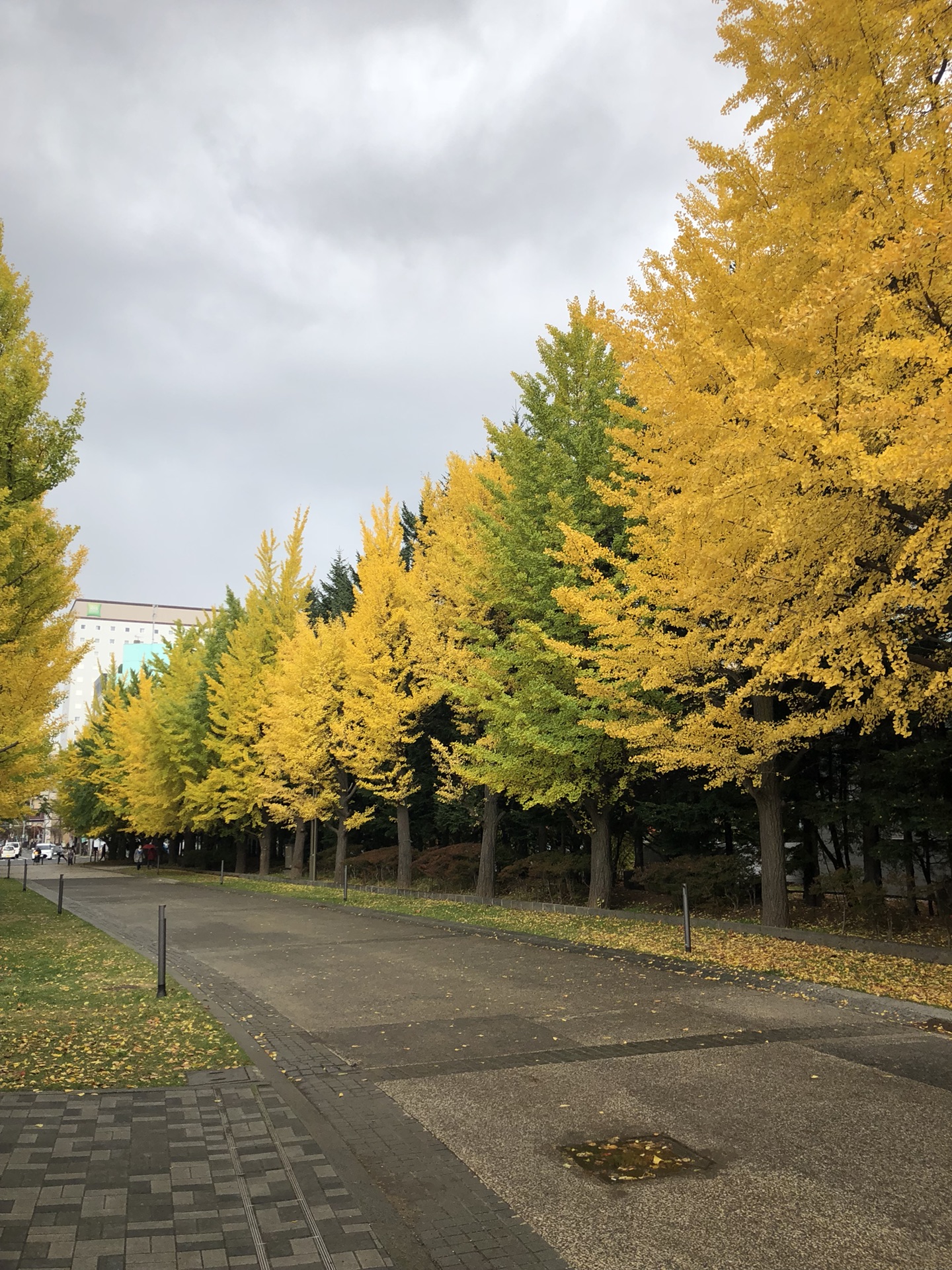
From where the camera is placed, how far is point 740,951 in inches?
483

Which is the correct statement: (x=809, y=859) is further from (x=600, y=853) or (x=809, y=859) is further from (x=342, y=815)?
(x=342, y=815)

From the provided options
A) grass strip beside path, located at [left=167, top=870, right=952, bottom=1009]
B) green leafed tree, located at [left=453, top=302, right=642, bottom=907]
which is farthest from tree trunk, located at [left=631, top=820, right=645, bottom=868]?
grass strip beside path, located at [left=167, top=870, right=952, bottom=1009]

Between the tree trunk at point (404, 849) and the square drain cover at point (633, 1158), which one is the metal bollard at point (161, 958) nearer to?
the square drain cover at point (633, 1158)

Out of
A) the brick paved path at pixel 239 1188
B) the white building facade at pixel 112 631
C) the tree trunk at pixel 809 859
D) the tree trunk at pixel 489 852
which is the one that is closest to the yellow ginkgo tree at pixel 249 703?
the tree trunk at pixel 489 852

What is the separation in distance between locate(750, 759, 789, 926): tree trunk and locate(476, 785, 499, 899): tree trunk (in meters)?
8.28

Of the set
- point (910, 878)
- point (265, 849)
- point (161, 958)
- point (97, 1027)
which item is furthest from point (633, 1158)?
point (265, 849)

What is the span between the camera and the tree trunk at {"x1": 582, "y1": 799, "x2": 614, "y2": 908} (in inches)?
718

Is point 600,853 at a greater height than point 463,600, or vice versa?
point 463,600

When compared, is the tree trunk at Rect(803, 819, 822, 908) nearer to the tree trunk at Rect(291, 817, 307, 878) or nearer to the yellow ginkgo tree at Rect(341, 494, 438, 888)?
the yellow ginkgo tree at Rect(341, 494, 438, 888)

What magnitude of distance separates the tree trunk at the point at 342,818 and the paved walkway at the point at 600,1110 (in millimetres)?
18075

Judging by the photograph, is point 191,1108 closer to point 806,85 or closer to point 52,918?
point 806,85

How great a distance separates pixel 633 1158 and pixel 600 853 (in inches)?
545

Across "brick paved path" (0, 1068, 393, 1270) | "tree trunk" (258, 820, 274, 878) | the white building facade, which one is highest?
the white building facade

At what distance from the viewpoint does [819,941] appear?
12.6 m
